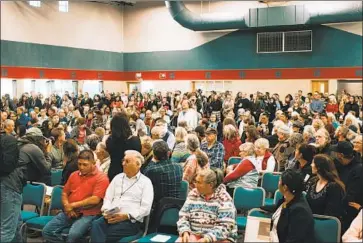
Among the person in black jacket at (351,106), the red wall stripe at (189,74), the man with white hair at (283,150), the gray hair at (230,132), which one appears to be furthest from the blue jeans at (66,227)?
the red wall stripe at (189,74)

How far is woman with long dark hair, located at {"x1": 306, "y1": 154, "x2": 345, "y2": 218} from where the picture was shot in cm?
377

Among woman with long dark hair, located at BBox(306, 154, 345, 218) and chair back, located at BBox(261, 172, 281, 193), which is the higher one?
woman with long dark hair, located at BBox(306, 154, 345, 218)

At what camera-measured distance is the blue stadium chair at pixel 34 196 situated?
475 centimetres

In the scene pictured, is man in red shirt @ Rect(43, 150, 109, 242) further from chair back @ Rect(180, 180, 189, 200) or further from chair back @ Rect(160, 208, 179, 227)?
chair back @ Rect(180, 180, 189, 200)

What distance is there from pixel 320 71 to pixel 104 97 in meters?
8.76

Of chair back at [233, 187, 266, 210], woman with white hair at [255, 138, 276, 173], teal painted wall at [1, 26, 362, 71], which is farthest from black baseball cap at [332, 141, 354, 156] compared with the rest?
teal painted wall at [1, 26, 362, 71]

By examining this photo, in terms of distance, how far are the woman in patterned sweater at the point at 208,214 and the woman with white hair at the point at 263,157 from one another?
2.13m

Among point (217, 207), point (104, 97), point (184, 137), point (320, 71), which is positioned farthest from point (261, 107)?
point (217, 207)

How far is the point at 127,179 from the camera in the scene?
13.8ft

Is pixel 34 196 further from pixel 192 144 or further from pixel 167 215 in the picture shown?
pixel 192 144

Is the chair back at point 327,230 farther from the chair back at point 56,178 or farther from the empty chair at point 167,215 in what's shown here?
the chair back at point 56,178

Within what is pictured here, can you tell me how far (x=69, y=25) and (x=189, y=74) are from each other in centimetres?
587

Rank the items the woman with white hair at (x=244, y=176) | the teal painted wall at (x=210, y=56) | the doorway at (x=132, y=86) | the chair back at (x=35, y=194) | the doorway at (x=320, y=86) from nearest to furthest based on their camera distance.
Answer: the chair back at (x=35, y=194) < the woman with white hair at (x=244, y=176) < the teal painted wall at (x=210, y=56) < the doorway at (x=320, y=86) < the doorway at (x=132, y=86)

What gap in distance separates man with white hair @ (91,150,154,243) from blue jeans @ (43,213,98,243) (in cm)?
15
